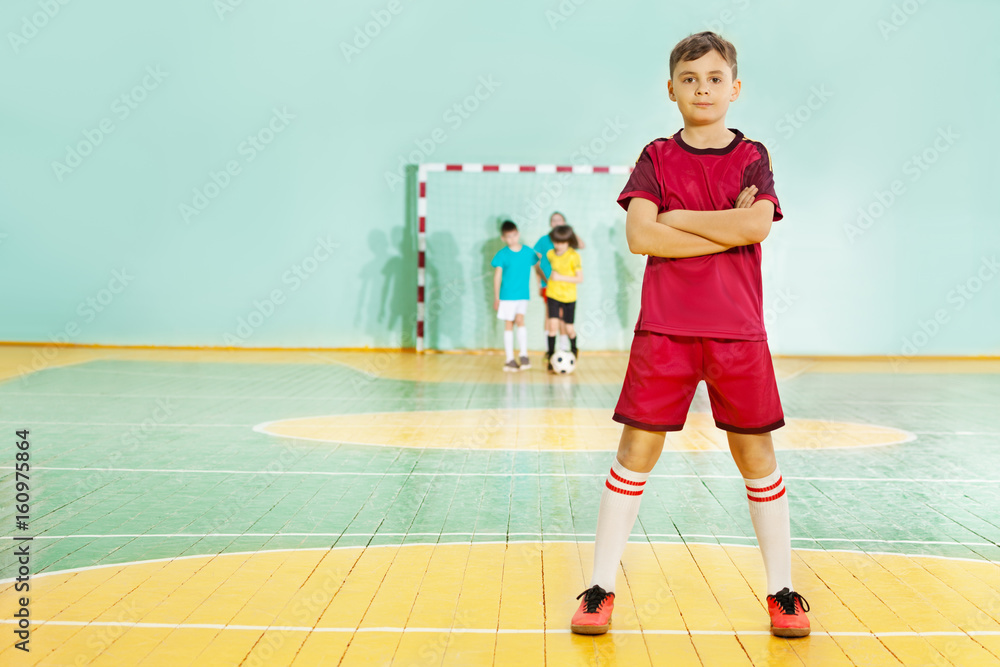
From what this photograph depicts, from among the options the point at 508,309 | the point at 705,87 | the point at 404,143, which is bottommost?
the point at 508,309

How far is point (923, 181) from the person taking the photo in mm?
10859

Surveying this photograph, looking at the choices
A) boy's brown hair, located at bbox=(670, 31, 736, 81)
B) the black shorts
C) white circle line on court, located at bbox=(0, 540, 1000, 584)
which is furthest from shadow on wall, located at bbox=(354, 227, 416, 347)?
boy's brown hair, located at bbox=(670, 31, 736, 81)

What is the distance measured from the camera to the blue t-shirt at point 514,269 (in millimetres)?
9086

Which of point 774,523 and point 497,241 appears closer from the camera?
point 774,523

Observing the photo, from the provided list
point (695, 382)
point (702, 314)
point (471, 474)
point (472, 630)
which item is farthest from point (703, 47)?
point (471, 474)

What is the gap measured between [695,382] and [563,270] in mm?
6663

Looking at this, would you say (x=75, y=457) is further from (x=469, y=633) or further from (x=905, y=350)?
(x=905, y=350)

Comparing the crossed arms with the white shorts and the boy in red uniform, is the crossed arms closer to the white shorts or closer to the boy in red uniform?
the boy in red uniform

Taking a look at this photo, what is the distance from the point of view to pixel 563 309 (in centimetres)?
922

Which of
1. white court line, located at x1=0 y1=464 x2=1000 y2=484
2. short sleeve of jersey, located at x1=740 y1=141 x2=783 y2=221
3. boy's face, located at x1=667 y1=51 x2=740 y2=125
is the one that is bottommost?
white court line, located at x1=0 y1=464 x2=1000 y2=484

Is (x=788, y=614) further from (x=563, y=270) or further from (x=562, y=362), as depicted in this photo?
(x=563, y=270)

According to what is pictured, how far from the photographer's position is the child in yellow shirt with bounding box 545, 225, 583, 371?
8.82m

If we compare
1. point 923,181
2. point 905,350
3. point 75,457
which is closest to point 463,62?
point 923,181

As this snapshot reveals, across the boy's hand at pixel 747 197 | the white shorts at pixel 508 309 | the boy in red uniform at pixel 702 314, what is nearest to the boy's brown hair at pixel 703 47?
the boy in red uniform at pixel 702 314
